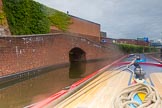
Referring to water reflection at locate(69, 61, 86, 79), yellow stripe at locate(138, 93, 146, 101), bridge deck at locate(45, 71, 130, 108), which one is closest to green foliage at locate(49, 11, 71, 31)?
water reflection at locate(69, 61, 86, 79)

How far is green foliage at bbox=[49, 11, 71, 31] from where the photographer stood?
70.0 ft

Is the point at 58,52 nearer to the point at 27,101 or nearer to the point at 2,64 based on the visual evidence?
the point at 2,64

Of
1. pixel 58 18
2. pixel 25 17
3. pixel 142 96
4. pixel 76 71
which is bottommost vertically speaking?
pixel 76 71

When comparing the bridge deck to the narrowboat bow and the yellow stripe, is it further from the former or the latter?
the yellow stripe

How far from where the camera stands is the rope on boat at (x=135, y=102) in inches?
108

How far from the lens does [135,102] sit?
9.30 ft

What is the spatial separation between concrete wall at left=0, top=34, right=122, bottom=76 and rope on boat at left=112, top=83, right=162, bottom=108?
27.4ft

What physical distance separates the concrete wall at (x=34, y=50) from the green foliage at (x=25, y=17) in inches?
52.3

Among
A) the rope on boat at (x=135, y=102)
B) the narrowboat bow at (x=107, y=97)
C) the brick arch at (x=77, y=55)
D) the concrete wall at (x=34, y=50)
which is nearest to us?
the rope on boat at (x=135, y=102)

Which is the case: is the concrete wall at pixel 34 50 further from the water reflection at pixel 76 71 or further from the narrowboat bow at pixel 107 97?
the narrowboat bow at pixel 107 97

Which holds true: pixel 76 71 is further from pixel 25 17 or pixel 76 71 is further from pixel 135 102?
pixel 135 102

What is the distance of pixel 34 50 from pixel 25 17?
9.17 feet

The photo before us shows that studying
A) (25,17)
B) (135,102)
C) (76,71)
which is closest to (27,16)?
(25,17)

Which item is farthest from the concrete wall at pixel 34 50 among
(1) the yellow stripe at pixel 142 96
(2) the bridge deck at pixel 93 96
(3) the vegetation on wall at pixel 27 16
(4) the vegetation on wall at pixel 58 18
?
(1) the yellow stripe at pixel 142 96
